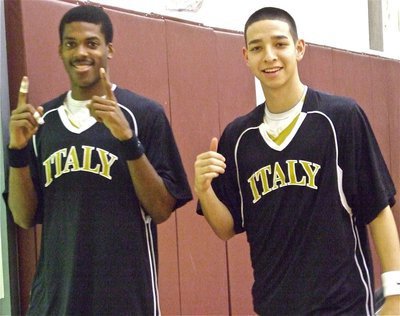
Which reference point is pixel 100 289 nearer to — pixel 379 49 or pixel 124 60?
pixel 124 60

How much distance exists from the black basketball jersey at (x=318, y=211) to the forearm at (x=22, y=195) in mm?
726

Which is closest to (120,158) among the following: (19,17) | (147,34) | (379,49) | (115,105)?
(115,105)

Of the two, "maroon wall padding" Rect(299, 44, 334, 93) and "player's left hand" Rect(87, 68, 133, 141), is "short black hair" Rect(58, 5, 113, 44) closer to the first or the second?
"player's left hand" Rect(87, 68, 133, 141)

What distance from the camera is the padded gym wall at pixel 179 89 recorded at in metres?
2.60

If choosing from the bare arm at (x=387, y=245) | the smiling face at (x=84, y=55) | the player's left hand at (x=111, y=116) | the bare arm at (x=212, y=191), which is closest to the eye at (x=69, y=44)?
the smiling face at (x=84, y=55)

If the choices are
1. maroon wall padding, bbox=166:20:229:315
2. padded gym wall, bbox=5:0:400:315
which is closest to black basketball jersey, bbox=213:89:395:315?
padded gym wall, bbox=5:0:400:315

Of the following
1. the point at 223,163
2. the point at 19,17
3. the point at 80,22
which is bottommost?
the point at 223,163

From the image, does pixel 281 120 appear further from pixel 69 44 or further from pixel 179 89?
pixel 179 89

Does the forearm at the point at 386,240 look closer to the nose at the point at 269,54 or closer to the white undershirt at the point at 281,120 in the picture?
the white undershirt at the point at 281,120

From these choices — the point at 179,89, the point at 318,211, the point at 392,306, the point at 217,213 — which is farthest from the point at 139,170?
the point at 179,89

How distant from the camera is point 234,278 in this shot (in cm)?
392

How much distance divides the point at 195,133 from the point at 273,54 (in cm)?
157

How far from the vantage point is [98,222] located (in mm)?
2018

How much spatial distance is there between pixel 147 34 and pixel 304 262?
173cm
